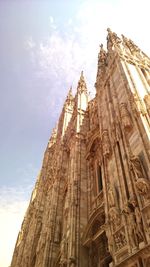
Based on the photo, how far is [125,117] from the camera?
41.4 feet

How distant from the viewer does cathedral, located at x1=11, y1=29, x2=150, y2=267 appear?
9.09 m

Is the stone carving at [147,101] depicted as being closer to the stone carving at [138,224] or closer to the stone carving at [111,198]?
the stone carving at [111,198]

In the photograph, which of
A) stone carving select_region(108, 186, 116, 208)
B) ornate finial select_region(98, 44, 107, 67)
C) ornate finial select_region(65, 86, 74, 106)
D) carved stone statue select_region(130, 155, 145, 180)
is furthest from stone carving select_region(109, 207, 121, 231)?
ornate finial select_region(65, 86, 74, 106)

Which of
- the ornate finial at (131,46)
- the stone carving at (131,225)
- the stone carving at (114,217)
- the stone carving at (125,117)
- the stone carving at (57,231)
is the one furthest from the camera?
the ornate finial at (131,46)

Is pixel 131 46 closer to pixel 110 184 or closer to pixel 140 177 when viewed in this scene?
pixel 110 184

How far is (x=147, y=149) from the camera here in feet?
31.9

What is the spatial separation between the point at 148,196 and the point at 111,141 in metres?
5.29

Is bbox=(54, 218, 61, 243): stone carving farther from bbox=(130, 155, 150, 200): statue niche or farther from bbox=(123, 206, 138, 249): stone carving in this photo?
bbox=(130, 155, 150, 200): statue niche

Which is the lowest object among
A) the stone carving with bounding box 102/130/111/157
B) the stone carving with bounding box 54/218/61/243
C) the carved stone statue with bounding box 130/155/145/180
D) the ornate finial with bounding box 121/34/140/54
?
the carved stone statue with bounding box 130/155/145/180

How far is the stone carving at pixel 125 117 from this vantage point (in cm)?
1215

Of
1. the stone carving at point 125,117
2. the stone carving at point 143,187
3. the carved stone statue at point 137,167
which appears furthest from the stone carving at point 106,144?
the stone carving at point 143,187

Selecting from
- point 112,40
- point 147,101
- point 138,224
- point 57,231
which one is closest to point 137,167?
point 138,224

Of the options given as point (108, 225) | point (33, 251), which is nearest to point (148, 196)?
point (108, 225)

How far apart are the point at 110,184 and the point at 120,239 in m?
3.07
